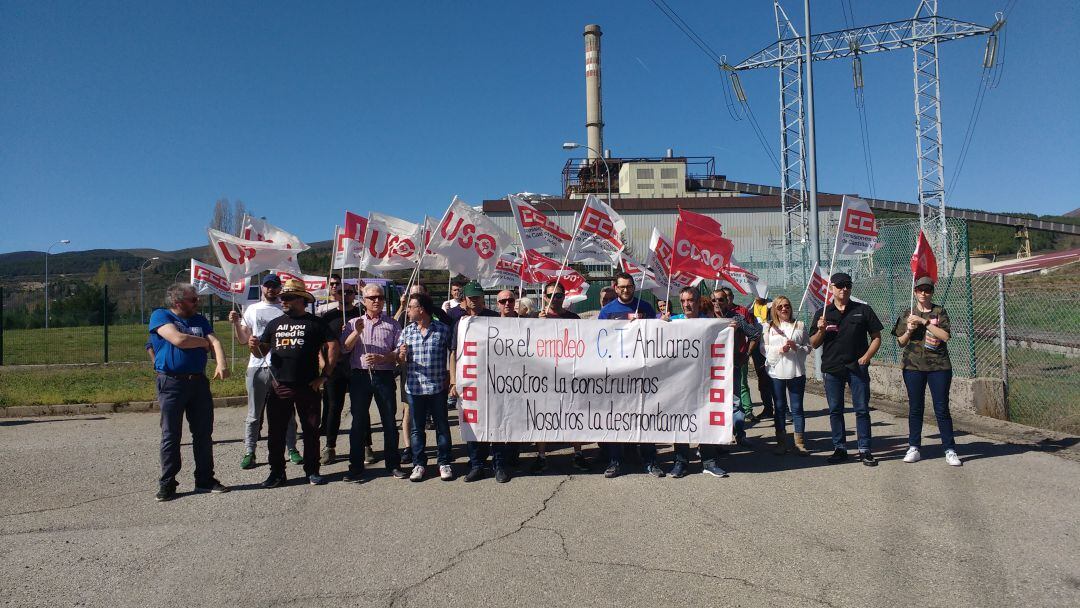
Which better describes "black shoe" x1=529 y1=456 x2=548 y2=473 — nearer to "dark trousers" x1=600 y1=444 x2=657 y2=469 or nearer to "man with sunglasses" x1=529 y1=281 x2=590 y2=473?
"man with sunglasses" x1=529 y1=281 x2=590 y2=473

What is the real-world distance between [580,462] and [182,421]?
3.72 meters

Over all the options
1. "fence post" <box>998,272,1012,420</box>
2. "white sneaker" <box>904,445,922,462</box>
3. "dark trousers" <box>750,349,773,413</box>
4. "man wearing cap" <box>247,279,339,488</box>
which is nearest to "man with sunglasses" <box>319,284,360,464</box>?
"man wearing cap" <box>247,279,339,488</box>

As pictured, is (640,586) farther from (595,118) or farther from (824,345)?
(595,118)

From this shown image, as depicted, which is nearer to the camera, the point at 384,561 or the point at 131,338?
the point at 384,561

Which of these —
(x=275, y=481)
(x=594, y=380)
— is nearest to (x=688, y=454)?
(x=594, y=380)

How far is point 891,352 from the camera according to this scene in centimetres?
1277

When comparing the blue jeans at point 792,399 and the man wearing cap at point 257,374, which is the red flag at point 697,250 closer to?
the blue jeans at point 792,399

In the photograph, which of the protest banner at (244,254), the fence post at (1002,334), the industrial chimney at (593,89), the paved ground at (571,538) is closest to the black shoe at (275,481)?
the paved ground at (571,538)

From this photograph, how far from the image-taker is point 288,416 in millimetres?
6789

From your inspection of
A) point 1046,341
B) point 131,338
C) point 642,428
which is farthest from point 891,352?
point 131,338

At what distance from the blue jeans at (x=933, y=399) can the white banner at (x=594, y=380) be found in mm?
1844

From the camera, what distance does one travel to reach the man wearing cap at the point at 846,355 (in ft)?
23.6

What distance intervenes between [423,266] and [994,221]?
63637mm

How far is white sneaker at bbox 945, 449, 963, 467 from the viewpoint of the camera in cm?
688
